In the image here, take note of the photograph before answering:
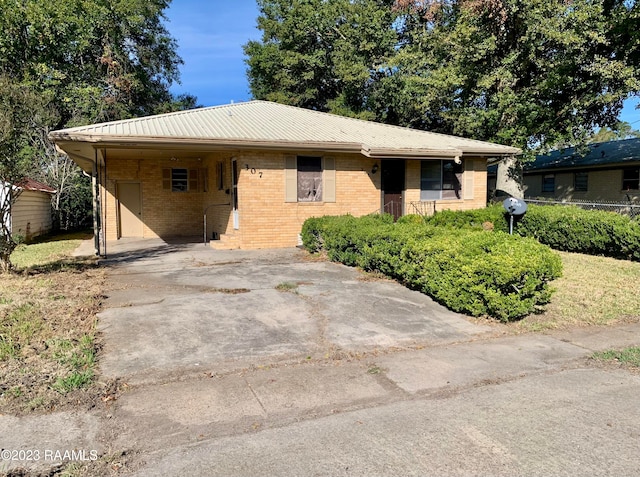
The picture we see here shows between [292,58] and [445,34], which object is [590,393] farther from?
[292,58]

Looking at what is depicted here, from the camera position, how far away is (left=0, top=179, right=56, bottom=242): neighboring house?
1590cm

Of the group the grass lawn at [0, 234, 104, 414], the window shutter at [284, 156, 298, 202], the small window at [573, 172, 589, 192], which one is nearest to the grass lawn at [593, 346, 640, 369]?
the grass lawn at [0, 234, 104, 414]

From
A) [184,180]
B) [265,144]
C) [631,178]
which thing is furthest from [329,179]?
[631,178]

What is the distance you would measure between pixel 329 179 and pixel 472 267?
8.05 metres

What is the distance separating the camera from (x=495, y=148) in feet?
50.4

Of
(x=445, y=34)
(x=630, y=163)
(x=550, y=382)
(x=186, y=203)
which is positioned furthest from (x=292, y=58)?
(x=550, y=382)

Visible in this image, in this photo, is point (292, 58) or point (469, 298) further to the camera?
point (292, 58)

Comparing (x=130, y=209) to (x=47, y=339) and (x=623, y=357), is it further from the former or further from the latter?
(x=623, y=357)

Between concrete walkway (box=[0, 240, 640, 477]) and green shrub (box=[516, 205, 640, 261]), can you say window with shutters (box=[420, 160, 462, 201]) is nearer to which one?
green shrub (box=[516, 205, 640, 261])

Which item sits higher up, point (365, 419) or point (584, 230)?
point (584, 230)

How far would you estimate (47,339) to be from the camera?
4.80 meters

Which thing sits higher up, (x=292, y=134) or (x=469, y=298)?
(x=292, y=134)

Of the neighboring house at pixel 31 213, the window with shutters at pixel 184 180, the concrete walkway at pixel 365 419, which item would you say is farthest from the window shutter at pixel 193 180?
the concrete walkway at pixel 365 419

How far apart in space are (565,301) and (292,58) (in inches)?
879
